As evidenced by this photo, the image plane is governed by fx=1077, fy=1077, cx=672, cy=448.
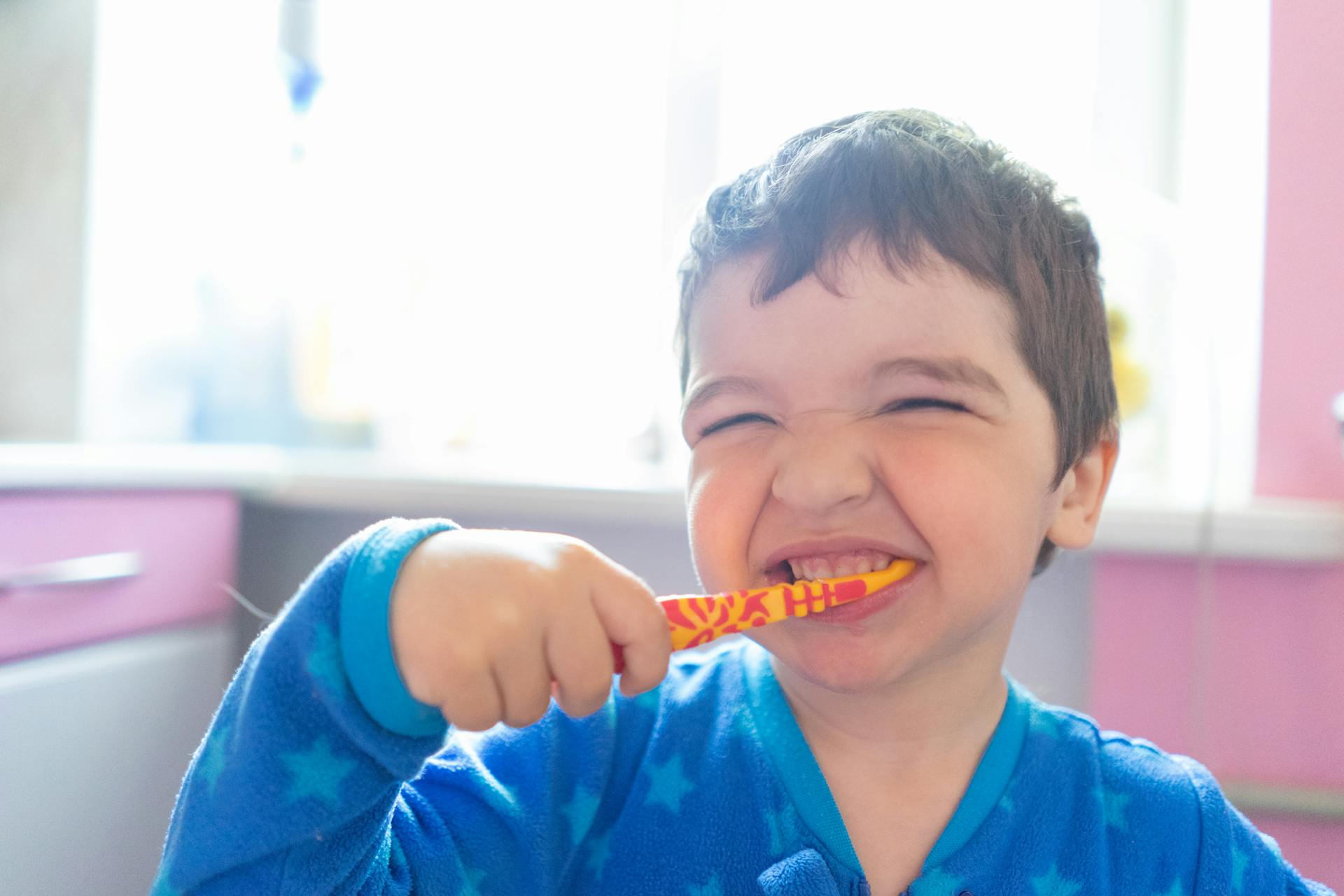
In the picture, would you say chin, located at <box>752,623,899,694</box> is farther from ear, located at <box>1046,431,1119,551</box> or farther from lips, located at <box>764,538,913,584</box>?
ear, located at <box>1046,431,1119,551</box>

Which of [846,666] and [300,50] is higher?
[300,50]

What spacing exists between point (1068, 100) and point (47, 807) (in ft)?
4.37

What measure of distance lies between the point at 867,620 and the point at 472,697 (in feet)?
0.82

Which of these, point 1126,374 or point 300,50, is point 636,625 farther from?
point 300,50

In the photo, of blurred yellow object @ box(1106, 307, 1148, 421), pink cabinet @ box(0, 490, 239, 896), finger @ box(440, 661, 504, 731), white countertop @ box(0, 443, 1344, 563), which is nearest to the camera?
finger @ box(440, 661, 504, 731)

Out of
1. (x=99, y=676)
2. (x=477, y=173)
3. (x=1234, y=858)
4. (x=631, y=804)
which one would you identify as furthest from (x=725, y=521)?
(x=477, y=173)

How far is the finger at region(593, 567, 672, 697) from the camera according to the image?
438 mm

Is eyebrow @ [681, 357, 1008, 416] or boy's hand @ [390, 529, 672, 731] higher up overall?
eyebrow @ [681, 357, 1008, 416]

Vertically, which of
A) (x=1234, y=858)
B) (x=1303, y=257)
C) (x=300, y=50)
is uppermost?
(x=300, y=50)

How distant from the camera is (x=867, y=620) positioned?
59cm

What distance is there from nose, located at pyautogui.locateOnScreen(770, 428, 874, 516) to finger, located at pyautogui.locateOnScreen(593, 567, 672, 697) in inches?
6.3

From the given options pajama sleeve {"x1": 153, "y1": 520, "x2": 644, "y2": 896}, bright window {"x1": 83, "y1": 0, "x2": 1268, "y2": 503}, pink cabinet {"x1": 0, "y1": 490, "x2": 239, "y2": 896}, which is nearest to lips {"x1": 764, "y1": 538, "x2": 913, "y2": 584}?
pajama sleeve {"x1": 153, "y1": 520, "x2": 644, "y2": 896}

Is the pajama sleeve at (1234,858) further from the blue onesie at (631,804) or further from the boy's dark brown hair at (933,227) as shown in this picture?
the boy's dark brown hair at (933,227)

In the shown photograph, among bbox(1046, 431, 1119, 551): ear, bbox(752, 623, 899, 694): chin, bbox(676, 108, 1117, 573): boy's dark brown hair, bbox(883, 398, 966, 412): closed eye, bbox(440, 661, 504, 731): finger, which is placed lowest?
bbox(752, 623, 899, 694): chin
